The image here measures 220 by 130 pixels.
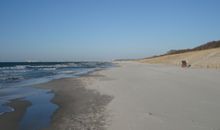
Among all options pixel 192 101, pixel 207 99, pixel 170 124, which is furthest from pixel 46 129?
pixel 207 99

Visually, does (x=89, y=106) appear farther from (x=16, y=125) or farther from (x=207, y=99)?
(x=207, y=99)

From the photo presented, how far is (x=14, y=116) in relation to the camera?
944cm

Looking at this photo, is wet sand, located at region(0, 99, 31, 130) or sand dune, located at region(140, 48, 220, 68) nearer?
wet sand, located at region(0, 99, 31, 130)

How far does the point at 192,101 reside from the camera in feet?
33.3

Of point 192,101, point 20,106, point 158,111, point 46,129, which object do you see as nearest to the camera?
point 46,129

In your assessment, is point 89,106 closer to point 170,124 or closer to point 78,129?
point 78,129

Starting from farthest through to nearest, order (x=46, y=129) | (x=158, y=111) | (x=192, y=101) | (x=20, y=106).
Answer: (x=20, y=106) < (x=192, y=101) < (x=158, y=111) < (x=46, y=129)

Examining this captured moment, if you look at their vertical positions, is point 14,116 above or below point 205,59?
below

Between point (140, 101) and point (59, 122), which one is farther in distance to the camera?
point (140, 101)

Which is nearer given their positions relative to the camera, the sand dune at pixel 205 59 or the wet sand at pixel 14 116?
the wet sand at pixel 14 116

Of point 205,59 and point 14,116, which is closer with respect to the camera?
point 14,116

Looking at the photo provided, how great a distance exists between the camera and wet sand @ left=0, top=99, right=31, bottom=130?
7.95m

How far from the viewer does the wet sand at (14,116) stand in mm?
7953

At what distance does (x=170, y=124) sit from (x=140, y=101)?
12.3ft
